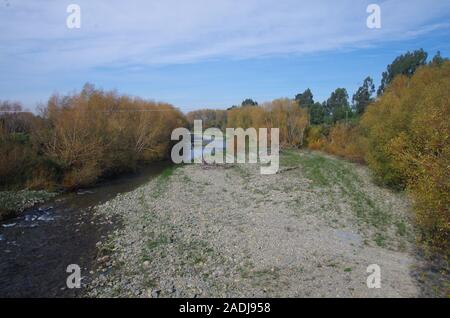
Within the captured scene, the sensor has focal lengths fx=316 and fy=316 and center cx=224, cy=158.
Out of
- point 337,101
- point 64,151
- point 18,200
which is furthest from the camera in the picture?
point 337,101

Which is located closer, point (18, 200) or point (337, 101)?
point (18, 200)

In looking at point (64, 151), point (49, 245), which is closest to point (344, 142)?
point (64, 151)

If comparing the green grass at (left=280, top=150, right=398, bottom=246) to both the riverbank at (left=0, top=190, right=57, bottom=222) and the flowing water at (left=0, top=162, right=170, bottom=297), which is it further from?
the riverbank at (left=0, top=190, right=57, bottom=222)

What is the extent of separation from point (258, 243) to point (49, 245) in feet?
32.8

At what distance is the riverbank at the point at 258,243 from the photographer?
10.9 metres

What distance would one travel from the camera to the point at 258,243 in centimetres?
1462

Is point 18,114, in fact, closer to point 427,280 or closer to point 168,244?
→ point 168,244

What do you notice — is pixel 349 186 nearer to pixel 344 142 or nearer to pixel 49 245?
pixel 49 245

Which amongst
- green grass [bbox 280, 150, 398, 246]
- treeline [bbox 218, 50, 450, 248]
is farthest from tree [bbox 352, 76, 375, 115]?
green grass [bbox 280, 150, 398, 246]

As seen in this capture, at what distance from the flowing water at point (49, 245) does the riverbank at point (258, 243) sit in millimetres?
985

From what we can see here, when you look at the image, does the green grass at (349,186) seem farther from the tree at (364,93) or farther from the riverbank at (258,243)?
the tree at (364,93)

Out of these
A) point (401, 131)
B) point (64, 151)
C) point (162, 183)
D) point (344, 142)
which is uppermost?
point (401, 131)

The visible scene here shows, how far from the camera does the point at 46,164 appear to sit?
27969 mm
